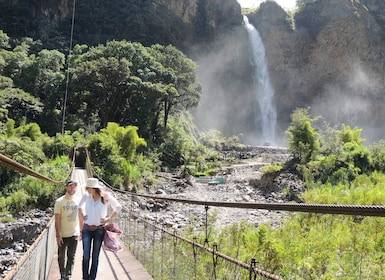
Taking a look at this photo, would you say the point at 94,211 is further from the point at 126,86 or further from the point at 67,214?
the point at 126,86

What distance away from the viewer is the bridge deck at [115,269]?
3.41 m

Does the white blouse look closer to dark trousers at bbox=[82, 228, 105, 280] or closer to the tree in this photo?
dark trousers at bbox=[82, 228, 105, 280]

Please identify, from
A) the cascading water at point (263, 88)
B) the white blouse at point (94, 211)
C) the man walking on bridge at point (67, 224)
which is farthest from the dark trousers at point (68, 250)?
the cascading water at point (263, 88)

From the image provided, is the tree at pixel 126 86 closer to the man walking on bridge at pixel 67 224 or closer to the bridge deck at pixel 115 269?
the bridge deck at pixel 115 269

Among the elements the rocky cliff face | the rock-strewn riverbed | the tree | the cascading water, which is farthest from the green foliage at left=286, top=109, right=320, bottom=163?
the rocky cliff face

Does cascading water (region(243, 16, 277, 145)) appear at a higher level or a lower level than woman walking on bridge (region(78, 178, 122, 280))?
higher

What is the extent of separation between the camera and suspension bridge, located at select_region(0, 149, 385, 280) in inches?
56.9

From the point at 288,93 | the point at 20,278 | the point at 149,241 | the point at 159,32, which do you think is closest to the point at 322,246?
the point at 149,241

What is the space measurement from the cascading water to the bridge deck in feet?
103

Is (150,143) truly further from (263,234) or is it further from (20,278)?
(20,278)

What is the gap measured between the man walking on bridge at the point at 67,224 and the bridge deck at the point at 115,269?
50 centimetres

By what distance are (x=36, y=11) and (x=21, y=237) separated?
27.0 metres

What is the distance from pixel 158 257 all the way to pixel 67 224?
41.3 inches

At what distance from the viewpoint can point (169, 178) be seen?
14.6 m
